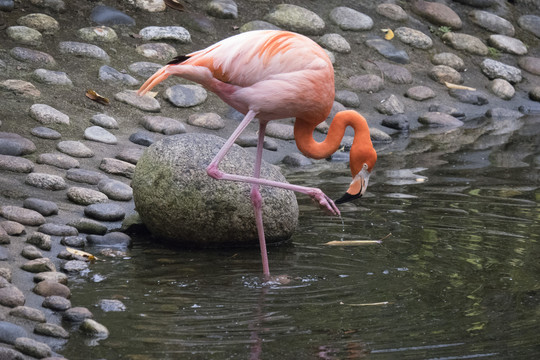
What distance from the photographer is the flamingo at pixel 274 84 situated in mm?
5090

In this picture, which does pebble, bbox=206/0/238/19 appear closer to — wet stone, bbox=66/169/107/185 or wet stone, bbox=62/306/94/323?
wet stone, bbox=66/169/107/185

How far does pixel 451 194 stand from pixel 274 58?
2636mm

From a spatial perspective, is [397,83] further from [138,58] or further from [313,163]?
[138,58]

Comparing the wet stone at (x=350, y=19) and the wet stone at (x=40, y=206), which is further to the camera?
the wet stone at (x=350, y=19)

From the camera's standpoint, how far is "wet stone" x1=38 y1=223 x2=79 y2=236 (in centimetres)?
537

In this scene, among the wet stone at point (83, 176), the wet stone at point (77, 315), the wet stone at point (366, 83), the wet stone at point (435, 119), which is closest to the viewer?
the wet stone at point (77, 315)

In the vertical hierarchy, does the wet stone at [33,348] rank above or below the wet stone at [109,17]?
below

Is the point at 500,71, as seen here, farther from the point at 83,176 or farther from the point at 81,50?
the point at 83,176

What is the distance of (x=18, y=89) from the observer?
25.5 ft

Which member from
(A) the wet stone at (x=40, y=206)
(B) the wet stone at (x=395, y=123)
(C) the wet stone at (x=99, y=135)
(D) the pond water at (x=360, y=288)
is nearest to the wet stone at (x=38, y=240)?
(D) the pond water at (x=360, y=288)

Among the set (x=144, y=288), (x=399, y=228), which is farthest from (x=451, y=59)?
(x=144, y=288)

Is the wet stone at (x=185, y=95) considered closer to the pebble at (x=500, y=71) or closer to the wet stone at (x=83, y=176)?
the wet stone at (x=83, y=176)

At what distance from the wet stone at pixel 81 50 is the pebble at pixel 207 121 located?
1354 mm

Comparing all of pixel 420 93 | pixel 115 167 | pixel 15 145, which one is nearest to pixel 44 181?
pixel 15 145
